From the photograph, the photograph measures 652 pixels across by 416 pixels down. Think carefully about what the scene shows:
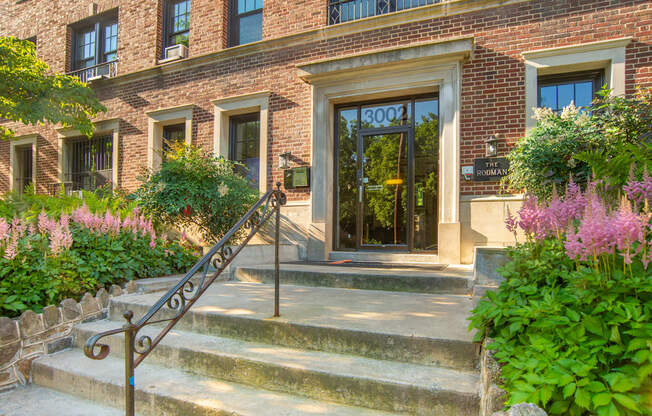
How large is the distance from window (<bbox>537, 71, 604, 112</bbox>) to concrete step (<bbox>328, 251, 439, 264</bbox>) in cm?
299

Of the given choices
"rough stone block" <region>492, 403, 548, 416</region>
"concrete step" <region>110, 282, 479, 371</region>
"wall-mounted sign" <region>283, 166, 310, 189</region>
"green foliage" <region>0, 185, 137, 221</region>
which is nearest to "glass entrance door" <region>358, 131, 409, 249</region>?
"wall-mounted sign" <region>283, 166, 310, 189</region>

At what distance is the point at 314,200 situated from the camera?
22.9ft

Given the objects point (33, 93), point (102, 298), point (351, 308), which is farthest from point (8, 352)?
point (33, 93)

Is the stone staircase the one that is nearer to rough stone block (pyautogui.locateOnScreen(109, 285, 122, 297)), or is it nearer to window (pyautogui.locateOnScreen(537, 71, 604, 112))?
rough stone block (pyautogui.locateOnScreen(109, 285, 122, 297))

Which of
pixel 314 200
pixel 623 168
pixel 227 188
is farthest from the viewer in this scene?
pixel 314 200

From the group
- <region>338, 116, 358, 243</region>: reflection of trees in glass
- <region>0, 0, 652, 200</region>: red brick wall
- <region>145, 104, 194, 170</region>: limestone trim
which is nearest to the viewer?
<region>0, 0, 652, 200</region>: red brick wall

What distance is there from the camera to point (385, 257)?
21.2 feet

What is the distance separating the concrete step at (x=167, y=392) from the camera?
2213 mm

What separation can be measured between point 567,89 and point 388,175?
10.0 ft

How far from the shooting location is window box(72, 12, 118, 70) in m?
10.3

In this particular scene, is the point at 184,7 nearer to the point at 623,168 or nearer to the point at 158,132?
the point at 158,132

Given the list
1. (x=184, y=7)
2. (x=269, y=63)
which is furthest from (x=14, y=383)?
(x=184, y=7)

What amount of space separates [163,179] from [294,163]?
7.69 feet

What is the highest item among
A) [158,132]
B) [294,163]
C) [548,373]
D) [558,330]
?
[158,132]
